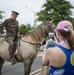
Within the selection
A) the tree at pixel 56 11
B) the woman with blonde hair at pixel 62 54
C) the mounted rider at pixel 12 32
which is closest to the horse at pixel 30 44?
the mounted rider at pixel 12 32

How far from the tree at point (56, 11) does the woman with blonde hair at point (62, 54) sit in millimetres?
62244

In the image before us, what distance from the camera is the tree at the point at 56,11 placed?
219 ft

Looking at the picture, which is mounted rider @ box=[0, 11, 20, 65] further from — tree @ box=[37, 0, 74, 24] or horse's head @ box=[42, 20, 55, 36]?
tree @ box=[37, 0, 74, 24]

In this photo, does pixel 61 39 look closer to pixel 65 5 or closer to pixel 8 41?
pixel 8 41

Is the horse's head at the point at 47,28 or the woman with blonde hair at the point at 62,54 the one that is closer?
the woman with blonde hair at the point at 62,54

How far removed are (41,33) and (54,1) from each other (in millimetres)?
60294

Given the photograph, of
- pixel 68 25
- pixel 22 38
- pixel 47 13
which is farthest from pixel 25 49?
pixel 47 13

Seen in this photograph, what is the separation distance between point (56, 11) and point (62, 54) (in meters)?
65.3

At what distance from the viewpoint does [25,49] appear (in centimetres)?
1107

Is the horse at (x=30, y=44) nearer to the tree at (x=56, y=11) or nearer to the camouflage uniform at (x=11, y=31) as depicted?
the camouflage uniform at (x=11, y=31)

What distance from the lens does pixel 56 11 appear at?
6862cm

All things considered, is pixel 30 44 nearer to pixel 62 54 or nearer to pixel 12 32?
pixel 12 32

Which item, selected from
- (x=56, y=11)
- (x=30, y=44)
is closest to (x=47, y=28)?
(x=30, y=44)

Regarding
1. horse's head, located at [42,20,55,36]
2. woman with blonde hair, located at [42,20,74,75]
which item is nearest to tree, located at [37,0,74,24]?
horse's head, located at [42,20,55,36]
